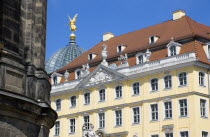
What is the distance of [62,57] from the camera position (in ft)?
256

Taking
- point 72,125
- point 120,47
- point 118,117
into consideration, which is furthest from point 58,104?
point 120,47

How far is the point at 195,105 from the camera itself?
143 ft

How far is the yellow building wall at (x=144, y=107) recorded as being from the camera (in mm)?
43969

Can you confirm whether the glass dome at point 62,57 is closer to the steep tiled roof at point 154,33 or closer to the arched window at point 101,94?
the steep tiled roof at point 154,33

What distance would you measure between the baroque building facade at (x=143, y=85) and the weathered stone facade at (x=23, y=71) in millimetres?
29580

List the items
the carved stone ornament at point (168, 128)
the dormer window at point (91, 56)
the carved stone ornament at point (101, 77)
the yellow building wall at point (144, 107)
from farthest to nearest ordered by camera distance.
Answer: the dormer window at point (91, 56) → the carved stone ornament at point (101, 77) → the carved stone ornament at point (168, 128) → the yellow building wall at point (144, 107)

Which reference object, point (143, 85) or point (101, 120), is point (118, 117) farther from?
point (143, 85)

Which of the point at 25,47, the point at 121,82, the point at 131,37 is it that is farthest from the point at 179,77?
the point at 25,47

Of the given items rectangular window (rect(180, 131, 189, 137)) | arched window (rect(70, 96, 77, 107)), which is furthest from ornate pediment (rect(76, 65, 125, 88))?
rectangular window (rect(180, 131, 189, 137))

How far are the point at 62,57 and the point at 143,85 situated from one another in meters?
31.5

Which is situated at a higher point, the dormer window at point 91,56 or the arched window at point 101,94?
the dormer window at point 91,56

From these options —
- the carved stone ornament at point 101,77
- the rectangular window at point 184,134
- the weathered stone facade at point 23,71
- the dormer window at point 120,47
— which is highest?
the dormer window at point 120,47

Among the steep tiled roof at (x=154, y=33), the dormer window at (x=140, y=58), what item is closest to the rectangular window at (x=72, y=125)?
the steep tiled roof at (x=154, y=33)

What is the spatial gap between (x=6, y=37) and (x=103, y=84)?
37.2 meters
